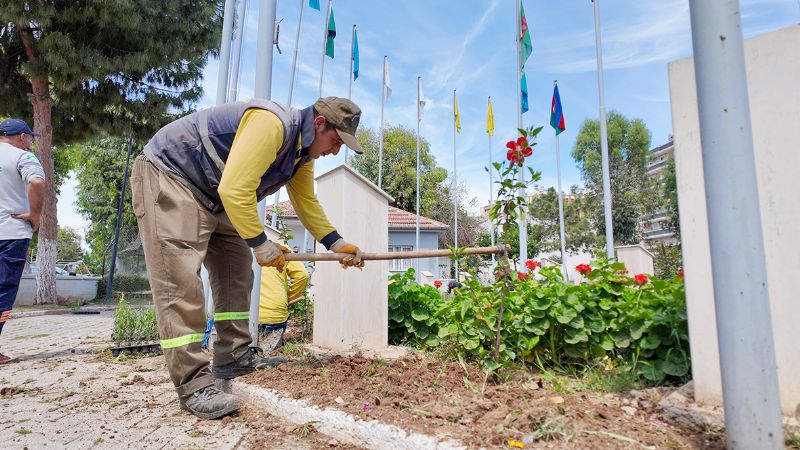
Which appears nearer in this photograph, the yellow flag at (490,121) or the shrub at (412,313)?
the shrub at (412,313)

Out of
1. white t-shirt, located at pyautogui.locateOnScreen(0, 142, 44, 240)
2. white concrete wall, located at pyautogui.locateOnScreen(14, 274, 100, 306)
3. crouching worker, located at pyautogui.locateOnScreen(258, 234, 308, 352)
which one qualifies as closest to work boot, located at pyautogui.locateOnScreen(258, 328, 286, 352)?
crouching worker, located at pyautogui.locateOnScreen(258, 234, 308, 352)

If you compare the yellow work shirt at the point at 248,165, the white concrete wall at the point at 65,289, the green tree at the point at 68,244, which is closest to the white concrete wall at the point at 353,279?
the yellow work shirt at the point at 248,165

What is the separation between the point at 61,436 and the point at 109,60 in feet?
36.8

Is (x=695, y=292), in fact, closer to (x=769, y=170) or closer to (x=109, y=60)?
(x=769, y=170)

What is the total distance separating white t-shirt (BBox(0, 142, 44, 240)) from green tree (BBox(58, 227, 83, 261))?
67.1 meters

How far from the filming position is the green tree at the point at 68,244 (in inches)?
2344

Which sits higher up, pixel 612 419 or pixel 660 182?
pixel 660 182

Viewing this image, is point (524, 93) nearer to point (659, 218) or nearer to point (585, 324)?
point (585, 324)

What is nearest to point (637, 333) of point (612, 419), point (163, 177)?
point (612, 419)

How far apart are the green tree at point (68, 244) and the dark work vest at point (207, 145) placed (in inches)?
2735

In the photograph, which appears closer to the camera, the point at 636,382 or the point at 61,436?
the point at 61,436

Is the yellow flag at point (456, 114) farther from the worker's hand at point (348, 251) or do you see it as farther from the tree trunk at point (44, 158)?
the worker's hand at point (348, 251)

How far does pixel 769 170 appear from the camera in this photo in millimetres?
1926

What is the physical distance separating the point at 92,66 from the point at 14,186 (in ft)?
26.6
